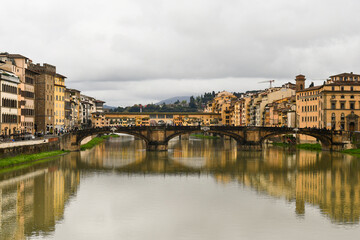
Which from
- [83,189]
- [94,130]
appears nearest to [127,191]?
[83,189]

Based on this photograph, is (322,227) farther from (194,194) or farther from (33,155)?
(33,155)

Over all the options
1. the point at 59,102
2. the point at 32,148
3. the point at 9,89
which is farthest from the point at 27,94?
the point at 32,148

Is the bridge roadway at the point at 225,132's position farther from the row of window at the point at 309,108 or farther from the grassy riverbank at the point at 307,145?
the row of window at the point at 309,108

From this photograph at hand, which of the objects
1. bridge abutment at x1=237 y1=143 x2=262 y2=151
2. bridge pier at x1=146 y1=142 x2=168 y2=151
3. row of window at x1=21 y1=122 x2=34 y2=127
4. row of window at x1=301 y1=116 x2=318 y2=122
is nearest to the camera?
row of window at x1=21 y1=122 x2=34 y2=127

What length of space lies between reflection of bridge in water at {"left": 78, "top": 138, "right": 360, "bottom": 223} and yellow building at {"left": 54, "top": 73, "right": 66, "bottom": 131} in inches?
966

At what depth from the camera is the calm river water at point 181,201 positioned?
96.4ft

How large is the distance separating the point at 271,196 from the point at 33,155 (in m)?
31.5

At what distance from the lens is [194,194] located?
1639 inches

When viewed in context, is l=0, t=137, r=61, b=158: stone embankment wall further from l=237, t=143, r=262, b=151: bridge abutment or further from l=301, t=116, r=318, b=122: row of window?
l=301, t=116, r=318, b=122: row of window

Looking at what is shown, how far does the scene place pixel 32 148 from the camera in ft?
208

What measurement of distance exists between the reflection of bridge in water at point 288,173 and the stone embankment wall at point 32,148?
14.8 ft

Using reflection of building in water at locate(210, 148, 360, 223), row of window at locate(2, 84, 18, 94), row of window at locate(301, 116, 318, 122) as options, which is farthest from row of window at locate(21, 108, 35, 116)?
row of window at locate(301, 116, 318, 122)

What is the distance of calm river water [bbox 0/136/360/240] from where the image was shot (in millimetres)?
29375

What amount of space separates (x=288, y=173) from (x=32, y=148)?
28.7 metres
